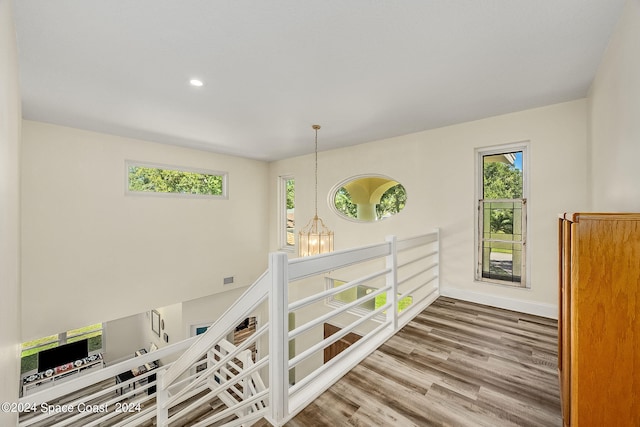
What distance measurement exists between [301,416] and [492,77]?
294 centimetres

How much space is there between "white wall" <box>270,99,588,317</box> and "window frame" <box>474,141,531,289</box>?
5cm

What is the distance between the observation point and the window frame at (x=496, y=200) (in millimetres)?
2938

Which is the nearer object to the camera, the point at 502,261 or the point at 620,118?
the point at 620,118

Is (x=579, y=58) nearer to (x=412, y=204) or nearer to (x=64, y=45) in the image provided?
(x=412, y=204)

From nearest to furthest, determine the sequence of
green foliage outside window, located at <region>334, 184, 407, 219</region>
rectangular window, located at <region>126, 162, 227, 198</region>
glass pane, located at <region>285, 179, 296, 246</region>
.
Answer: green foliage outside window, located at <region>334, 184, 407, 219</region>
rectangular window, located at <region>126, 162, 227, 198</region>
glass pane, located at <region>285, 179, 296, 246</region>

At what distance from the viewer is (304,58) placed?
6.35ft

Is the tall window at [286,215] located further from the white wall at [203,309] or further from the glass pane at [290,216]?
the white wall at [203,309]

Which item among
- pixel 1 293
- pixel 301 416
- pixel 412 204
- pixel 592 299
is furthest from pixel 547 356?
pixel 1 293

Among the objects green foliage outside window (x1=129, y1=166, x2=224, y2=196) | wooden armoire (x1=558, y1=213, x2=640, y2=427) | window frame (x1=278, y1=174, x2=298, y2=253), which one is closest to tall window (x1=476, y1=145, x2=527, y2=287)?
wooden armoire (x1=558, y1=213, x2=640, y2=427)

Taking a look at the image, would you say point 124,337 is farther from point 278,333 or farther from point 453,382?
point 453,382

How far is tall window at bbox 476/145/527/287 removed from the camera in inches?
119

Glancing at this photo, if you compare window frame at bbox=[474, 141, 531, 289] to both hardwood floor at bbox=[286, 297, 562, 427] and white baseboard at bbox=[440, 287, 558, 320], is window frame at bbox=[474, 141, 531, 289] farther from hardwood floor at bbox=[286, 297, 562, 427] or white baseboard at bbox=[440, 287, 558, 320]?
hardwood floor at bbox=[286, 297, 562, 427]

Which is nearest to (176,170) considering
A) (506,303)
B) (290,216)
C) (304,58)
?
(290,216)

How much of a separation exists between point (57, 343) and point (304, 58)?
871 centimetres
